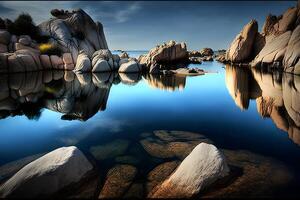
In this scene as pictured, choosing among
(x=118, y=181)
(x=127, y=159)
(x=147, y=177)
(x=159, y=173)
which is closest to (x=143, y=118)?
(x=127, y=159)

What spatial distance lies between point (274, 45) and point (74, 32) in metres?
31.5

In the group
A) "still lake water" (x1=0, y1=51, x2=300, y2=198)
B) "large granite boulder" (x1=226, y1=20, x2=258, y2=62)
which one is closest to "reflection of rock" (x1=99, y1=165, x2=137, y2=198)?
"still lake water" (x1=0, y1=51, x2=300, y2=198)

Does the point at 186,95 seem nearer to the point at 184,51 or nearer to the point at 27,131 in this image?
the point at 27,131

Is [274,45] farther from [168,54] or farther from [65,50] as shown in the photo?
[65,50]

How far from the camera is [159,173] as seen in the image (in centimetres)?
573

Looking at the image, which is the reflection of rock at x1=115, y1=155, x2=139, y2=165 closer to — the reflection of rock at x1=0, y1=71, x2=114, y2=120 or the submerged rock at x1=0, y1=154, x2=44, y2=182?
the submerged rock at x1=0, y1=154, x2=44, y2=182

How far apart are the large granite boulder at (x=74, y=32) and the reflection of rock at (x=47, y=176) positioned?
32165 mm

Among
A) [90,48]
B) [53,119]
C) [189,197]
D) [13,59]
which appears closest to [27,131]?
[53,119]

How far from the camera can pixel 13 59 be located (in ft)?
85.9

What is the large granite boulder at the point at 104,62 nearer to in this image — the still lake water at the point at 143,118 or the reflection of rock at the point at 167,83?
the reflection of rock at the point at 167,83

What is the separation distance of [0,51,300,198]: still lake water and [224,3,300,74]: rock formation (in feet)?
40.6

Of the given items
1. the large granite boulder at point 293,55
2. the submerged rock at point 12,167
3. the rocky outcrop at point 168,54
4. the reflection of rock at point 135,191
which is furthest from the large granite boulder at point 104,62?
the reflection of rock at point 135,191

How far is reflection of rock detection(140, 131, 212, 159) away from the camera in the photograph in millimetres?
6879

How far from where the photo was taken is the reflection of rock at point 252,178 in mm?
4844
